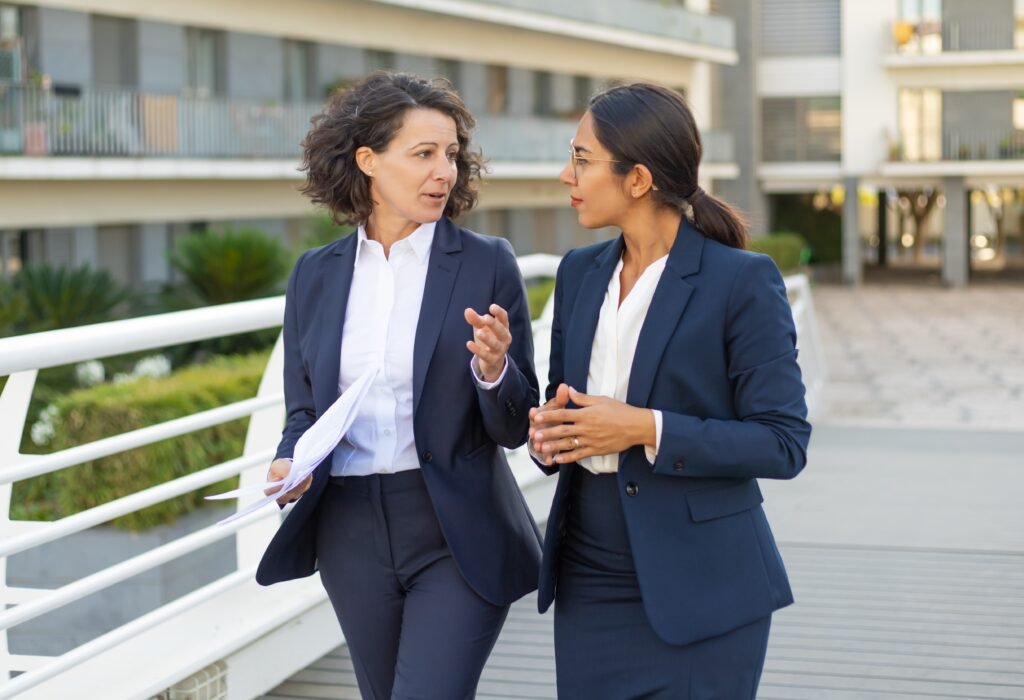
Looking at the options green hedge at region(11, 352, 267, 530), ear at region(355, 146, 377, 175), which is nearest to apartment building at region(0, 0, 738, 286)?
green hedge at region(11, 352, 267, 530)

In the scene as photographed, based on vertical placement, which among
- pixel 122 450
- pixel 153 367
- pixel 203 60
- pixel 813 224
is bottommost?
pixel 153 367

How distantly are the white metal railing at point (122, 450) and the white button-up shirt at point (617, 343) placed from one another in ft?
3.81

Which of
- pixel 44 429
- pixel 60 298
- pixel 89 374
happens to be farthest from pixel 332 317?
pixel 60 298

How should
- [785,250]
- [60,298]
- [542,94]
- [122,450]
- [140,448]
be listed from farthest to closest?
[785,250], [542,94], [60,298], [140,448], [122,450]

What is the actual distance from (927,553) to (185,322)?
3.72m

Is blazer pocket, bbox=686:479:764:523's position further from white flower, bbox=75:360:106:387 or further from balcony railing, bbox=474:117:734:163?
balcony railing, bbox=474:117:734:163

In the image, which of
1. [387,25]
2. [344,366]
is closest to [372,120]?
[344,366]

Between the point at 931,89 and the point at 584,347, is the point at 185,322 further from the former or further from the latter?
the point at 931,89

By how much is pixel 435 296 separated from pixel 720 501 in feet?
2.51

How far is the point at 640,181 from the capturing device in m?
2.86

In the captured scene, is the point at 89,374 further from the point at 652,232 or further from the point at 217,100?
the point at 652,232

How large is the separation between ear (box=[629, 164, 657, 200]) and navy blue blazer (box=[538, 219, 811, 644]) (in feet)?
0.40

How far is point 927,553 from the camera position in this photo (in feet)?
21.5

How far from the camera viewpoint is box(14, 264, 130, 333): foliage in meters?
16.5
